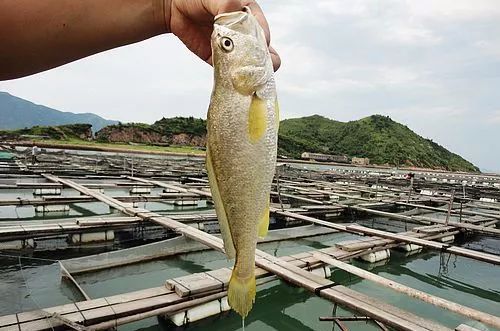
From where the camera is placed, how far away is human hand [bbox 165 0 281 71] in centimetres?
160

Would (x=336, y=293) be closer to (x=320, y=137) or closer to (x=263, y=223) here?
(x=263, y=223)

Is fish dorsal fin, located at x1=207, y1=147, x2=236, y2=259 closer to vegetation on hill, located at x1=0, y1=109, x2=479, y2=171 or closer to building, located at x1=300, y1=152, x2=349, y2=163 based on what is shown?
vegetation on hill, located at x1=0, y1=109, x2=479, y2=171

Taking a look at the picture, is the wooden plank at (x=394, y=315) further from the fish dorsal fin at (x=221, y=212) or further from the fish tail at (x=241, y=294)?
the fish dorsal fin at (x=221, y=212)

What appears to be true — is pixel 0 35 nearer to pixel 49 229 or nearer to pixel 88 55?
pixel 88 55

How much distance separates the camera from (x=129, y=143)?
6938 centimetres

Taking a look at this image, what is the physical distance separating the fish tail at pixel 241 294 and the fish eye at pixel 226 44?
1021mm

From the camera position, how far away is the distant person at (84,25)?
1.55m

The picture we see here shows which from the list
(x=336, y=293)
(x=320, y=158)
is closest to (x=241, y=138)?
(x=336, y=293)

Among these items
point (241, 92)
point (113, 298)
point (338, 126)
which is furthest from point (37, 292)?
point (338, 126)

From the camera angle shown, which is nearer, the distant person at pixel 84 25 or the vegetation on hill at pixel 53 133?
the distant person at pixel 84 25

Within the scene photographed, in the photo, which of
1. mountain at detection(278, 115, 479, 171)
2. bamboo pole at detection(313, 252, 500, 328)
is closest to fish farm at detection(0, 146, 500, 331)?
bamboo pole at detection(313, 252, 500, 328)

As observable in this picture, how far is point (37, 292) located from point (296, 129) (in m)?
106

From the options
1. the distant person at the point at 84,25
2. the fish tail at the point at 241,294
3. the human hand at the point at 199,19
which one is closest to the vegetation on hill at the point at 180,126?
the human hand at the point at 199,19

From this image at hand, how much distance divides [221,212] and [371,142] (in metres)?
103
